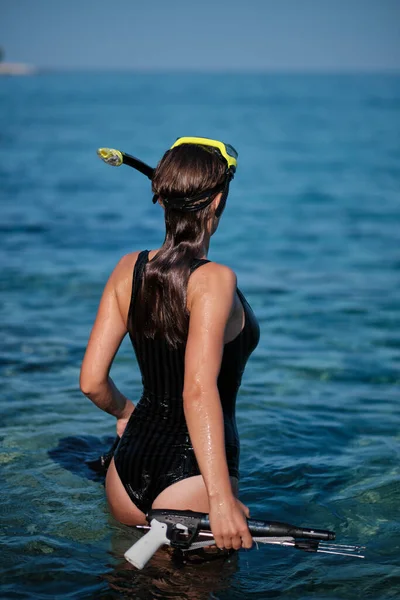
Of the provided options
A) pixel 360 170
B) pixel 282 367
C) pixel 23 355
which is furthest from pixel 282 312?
pixel 360 170

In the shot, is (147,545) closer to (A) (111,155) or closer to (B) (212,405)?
(B) (212,405)

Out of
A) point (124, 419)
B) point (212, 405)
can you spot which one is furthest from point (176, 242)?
point (124, 419)

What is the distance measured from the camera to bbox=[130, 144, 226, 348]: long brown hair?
337 cm

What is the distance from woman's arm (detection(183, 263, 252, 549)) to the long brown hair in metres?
0.15

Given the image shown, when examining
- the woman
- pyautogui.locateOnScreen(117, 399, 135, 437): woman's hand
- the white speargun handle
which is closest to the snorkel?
the woman

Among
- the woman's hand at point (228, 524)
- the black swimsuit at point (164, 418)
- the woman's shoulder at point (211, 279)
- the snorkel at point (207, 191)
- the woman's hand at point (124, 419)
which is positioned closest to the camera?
the woman's hand at point (228, 524)

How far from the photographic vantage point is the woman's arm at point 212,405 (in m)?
3.12

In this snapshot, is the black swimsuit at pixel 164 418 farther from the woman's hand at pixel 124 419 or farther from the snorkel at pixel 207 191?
the woman's hand at pixel 124 419

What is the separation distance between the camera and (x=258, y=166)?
34.4m

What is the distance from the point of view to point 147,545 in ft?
10.4

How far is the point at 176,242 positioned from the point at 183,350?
1.47 feet

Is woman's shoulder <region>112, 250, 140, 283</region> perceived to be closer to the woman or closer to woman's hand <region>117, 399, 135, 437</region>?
the woman

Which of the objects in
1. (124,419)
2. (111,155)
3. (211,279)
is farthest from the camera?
(124,419)

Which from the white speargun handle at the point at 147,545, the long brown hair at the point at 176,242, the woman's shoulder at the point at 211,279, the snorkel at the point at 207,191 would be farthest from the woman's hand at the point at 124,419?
the snorkel at the point at 207,191
